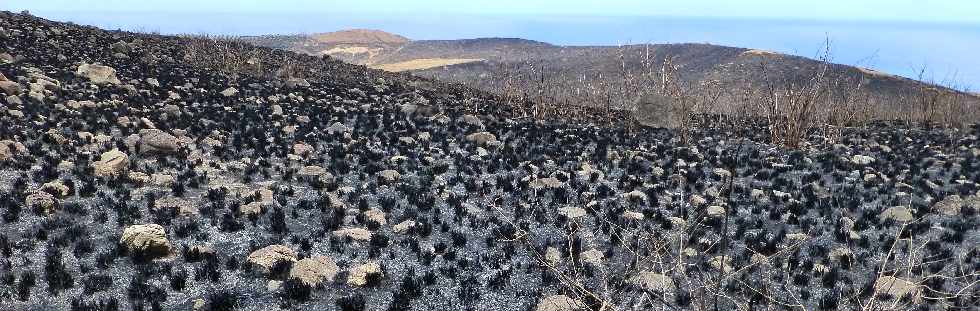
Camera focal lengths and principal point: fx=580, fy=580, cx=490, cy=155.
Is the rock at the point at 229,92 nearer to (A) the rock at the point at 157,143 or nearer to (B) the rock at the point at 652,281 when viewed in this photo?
(A) the rock at the point at 157,143

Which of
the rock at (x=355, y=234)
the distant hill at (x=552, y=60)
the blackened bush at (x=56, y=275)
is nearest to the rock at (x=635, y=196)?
the rock at (x=355, y=234)

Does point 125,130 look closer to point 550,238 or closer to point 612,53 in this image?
point 550,238

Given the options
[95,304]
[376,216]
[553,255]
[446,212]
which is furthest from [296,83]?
[553,255]

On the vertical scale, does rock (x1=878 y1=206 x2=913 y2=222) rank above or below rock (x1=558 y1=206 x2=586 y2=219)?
above

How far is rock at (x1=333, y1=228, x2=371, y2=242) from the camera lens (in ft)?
28.2

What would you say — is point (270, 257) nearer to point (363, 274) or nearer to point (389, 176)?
point (363, 274)

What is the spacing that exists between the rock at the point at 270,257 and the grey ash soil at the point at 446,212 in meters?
0.04

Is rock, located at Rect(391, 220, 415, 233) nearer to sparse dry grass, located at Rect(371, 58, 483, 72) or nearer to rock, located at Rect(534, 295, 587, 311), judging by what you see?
rock, located at Rect(534, 295, 587, 311)

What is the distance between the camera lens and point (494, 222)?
31.5 feet

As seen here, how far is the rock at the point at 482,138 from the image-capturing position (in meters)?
16.0

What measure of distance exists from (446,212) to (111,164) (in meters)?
6.36

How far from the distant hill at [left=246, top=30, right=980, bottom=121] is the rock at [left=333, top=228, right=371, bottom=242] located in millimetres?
36032

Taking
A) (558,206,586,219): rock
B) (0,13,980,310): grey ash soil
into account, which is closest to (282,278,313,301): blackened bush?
(0,13,980,310): grey ash soil

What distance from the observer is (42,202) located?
877 centimetres
